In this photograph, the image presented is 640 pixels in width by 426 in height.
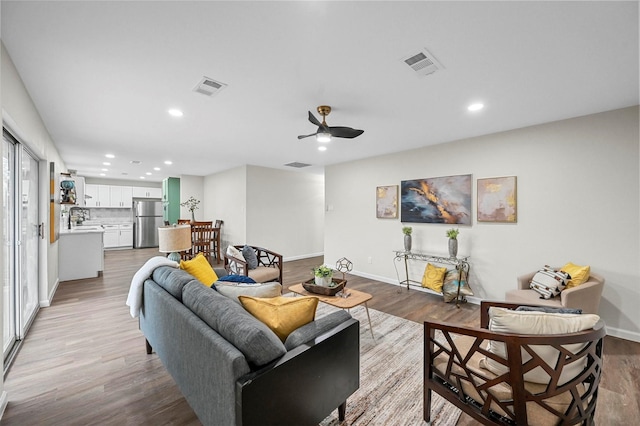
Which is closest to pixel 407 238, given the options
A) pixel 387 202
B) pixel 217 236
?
pixel 387 202

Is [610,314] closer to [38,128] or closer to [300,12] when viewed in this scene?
[300,12]

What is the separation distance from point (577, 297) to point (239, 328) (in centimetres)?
320

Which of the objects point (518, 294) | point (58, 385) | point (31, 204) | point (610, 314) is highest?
point (31, 204)

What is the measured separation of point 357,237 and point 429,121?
2925mm

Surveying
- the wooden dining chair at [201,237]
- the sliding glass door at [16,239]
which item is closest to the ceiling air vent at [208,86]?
the sliding glass door at [16,239]

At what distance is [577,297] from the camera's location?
2631 mm

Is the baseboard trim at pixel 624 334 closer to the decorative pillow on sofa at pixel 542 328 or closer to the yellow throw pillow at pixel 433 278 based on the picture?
the yellow throw pillow at pixel 433 278

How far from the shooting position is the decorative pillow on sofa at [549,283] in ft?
9.27

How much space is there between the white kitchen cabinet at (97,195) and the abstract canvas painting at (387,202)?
29.5ft

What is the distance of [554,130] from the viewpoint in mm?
3334

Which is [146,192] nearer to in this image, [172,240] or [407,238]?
[172,240]

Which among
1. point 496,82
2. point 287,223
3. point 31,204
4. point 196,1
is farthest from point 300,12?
point 287,223

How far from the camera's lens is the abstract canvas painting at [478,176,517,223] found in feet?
11.9

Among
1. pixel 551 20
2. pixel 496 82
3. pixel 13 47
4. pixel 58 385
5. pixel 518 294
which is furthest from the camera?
pixel 518 294
